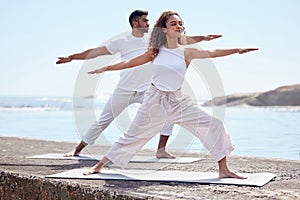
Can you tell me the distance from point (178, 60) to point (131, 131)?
0.60 meters

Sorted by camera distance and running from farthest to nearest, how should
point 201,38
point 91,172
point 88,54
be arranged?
1. point 88,54
2. point 201,38
3. point 91,172

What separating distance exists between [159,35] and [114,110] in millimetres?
1372

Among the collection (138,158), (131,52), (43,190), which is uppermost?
(131,52)

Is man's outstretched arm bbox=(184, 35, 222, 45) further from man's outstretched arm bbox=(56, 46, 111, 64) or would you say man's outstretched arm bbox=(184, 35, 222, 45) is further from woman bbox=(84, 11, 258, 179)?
man's outstretched arm bbox=(56, 46, 111, 64)

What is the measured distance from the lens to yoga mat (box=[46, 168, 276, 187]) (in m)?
3.83

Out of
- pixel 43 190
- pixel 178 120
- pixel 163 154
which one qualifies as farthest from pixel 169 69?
pixel 163 154

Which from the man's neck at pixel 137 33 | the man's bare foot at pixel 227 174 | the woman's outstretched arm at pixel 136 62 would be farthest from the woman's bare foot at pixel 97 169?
the man's neck at pixel 137 33

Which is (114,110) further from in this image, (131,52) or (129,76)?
(131,52)

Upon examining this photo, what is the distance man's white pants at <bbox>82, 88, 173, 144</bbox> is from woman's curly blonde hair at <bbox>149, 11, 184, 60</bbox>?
1.18 m

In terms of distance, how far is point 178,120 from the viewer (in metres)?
4.02

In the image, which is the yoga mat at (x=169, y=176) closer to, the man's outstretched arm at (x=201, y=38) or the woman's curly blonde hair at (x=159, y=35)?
the woman's curly blonde hair at (x=159, y=35)

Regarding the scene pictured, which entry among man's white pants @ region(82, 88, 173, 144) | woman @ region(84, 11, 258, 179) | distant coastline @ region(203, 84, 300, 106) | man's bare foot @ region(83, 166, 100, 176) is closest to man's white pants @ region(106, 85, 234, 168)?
woman @ region(84, 11, 258, 179)

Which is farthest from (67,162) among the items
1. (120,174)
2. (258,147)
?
(258,147)

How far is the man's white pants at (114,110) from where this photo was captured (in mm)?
5223
